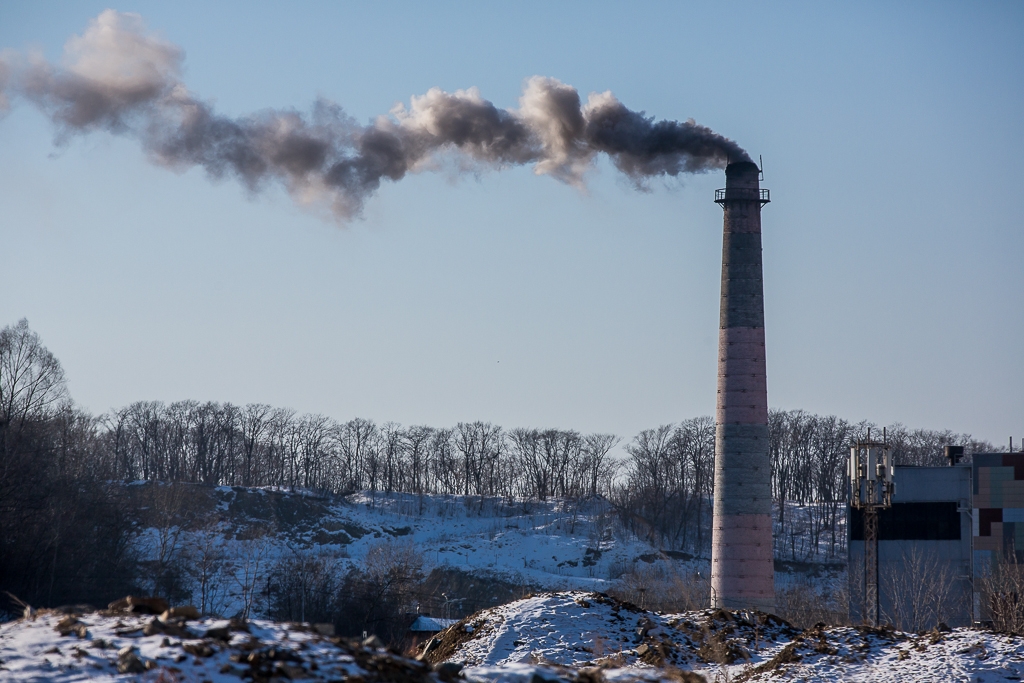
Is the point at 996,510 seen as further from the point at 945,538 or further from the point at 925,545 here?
the point at 925,545

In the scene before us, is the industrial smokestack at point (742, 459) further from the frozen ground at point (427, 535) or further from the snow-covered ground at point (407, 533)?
the snow-covered ground at point (407, 533)

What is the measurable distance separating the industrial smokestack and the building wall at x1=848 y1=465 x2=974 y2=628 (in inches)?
297

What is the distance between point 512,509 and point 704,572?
19.7 meters

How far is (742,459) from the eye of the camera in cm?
3397

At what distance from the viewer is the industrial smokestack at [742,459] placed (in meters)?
33.6

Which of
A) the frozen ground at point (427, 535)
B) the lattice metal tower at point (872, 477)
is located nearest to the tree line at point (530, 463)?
the frozen ground at point (427, 535)

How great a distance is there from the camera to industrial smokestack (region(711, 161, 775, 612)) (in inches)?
1323

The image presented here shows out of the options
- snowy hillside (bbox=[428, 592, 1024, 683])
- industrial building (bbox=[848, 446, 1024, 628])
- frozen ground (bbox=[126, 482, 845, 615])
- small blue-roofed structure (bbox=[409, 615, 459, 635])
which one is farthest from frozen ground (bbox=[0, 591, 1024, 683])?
frozen ground (bbox=[126, 482, 845, 615])

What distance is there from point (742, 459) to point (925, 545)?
35.7 feet

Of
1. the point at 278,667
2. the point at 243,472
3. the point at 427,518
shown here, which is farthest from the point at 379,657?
the point at 243,472

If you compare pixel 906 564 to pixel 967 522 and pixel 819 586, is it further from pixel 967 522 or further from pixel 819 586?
pixel 819 586

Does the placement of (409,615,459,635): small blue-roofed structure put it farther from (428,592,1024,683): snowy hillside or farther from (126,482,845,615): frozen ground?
(428,592,1024,683): snowy hillside

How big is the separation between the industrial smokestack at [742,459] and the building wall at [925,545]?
7549 mm

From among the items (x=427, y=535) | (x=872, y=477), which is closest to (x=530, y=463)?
(x=427, y=535)
